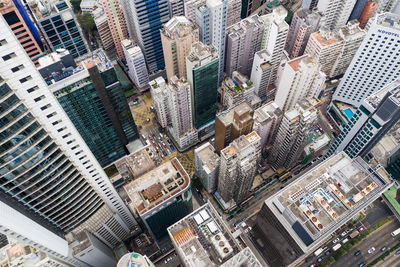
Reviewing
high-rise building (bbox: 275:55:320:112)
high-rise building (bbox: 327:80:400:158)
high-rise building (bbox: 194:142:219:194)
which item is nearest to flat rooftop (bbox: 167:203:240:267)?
high-rise building (bbox: 194:142:219:194)

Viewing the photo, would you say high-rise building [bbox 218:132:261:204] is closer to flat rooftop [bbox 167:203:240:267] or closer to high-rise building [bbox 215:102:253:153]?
high-rise building [bbox 215:102:253:153]

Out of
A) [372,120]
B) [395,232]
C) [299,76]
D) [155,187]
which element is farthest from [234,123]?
[395,232]

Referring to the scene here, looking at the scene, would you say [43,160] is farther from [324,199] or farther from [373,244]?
[373,244]

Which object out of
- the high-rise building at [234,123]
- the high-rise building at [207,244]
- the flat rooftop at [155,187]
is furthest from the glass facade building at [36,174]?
the high-rise building at [234,123]

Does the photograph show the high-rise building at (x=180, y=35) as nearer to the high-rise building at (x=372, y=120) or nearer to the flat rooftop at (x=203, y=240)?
the high-rise building at (x=372, y=120)

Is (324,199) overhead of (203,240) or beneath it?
beneath

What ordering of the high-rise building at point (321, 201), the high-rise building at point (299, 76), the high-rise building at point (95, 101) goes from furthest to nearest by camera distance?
the high-rise building at point (299, 76), the high-rise building at point (95, 101), the high-rise building at point (321, 201)

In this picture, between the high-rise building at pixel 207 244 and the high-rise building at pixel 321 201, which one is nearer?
the high-rise building at pixel 207 244
